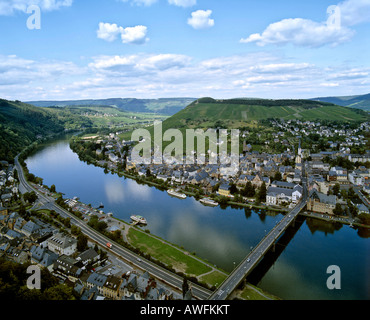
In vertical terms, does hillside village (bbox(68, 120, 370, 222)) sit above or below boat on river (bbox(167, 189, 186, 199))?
above

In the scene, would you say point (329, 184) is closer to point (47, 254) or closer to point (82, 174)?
point (47, 254)

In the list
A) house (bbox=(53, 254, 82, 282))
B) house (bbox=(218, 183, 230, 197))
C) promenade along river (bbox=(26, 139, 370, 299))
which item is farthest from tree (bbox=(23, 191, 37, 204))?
house (bbox=(218, 183, 230, 197))

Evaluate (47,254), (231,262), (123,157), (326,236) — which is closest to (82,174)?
(123,157)

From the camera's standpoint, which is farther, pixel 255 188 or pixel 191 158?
pixel 191 158

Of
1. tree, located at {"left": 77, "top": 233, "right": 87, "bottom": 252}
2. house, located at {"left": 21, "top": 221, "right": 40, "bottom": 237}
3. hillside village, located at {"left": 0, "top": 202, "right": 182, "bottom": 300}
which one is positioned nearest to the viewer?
hillside village, located at {"left": 0, "top": 202, "right": 182, "bottom": 300}

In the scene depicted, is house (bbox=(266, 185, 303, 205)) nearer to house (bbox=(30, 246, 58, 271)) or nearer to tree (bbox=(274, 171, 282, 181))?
tree (bbox=(274, 171, 282, 181))

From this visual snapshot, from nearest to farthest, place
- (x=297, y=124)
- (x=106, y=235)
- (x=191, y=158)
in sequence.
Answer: (x=106, y=235) < (x=191, y=158) < (x=297, y=124)

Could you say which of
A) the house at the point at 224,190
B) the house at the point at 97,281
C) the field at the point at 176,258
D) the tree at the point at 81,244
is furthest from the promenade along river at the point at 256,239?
the house at the point at 97,281
